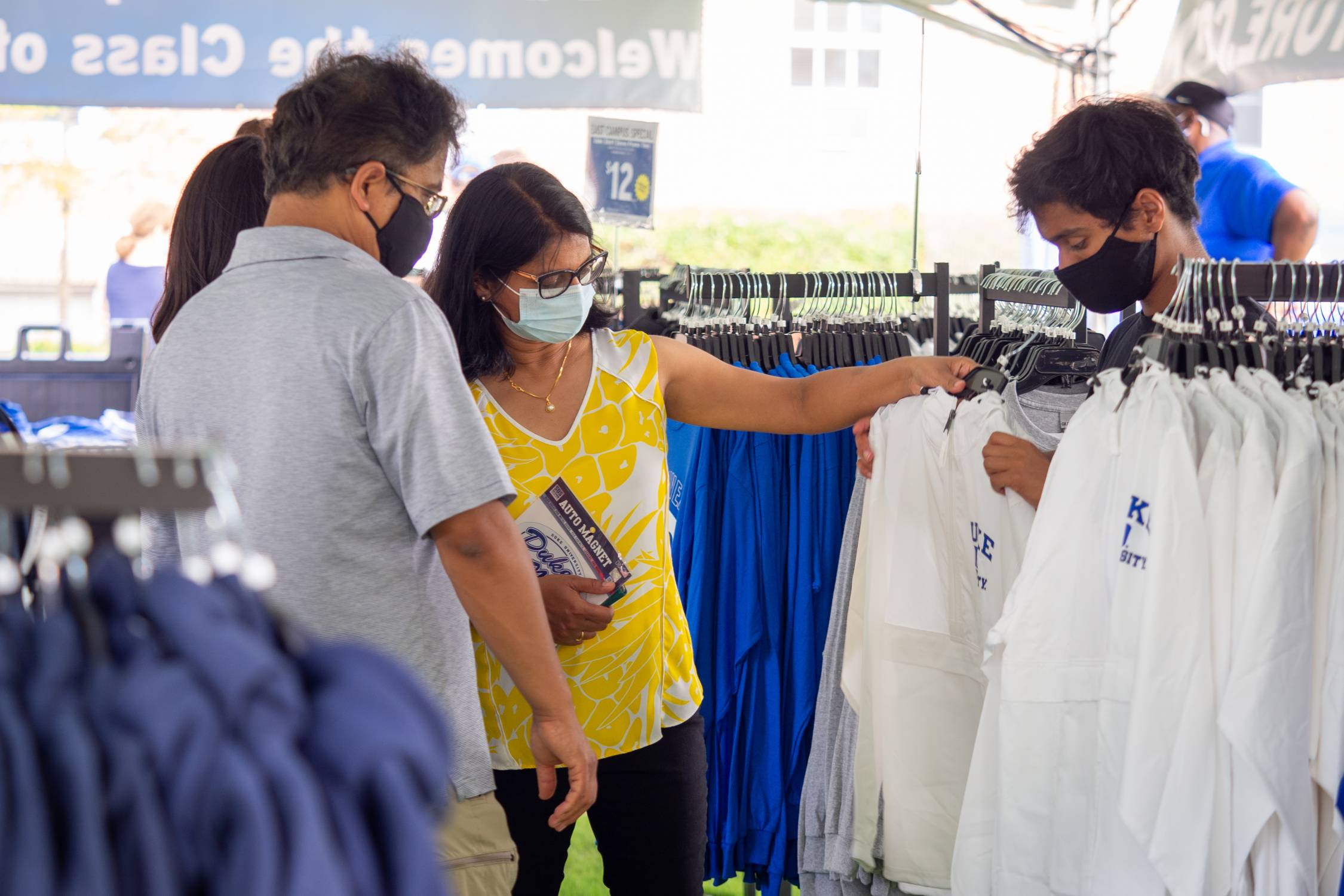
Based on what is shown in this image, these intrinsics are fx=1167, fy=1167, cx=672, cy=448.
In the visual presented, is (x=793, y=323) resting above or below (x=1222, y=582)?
above

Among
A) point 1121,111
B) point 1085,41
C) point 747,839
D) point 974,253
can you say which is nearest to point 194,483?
point 1121,111

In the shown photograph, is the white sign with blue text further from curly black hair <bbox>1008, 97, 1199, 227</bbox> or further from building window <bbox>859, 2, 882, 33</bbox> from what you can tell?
building window <bbox>859, 2, 882, 33</bbox>

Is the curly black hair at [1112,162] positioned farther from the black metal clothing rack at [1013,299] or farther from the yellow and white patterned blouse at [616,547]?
the yellow and white patterned blouse at [616,547]

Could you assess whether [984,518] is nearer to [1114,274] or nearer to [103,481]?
[1114,274]

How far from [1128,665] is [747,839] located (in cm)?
118

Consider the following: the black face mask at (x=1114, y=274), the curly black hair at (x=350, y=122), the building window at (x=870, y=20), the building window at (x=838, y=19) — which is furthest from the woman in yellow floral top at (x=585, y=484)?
the building window at (x=870, y=20)

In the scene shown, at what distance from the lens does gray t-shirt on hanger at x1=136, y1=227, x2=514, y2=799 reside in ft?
4.41

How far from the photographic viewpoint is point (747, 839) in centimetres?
243

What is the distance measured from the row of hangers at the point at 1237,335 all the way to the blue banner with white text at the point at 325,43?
10.2 feet

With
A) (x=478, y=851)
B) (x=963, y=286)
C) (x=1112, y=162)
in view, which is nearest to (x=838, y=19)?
(x=963, y=286)

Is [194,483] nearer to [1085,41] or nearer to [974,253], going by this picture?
[1085,41]

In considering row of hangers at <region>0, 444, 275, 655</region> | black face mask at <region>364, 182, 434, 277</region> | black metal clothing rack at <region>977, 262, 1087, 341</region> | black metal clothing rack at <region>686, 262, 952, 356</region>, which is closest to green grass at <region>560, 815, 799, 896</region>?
black metal clothing rack at <region>686, 262, 952, 356</region>

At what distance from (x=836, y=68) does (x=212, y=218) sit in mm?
12625

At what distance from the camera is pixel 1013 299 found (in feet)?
7.98
